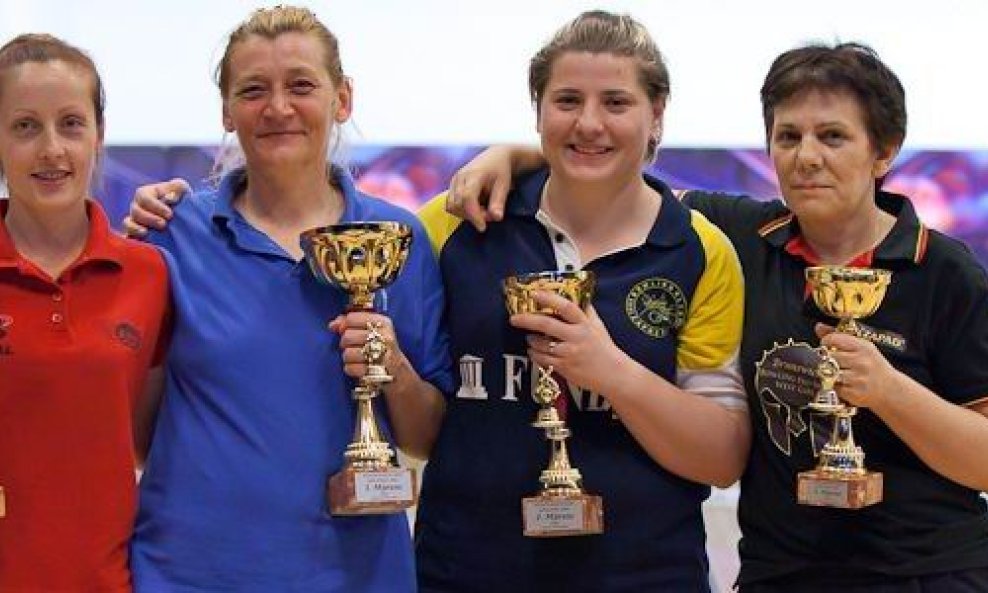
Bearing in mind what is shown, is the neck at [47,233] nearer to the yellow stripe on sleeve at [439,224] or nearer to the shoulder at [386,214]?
the shoulder at [386,214]

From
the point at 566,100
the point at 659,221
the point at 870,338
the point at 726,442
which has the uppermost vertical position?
the point at 566,100

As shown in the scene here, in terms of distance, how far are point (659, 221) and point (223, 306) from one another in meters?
0.63

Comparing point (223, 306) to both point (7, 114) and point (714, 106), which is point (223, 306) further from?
point (714, 106)

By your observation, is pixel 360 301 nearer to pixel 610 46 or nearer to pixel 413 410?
pixel 413 410

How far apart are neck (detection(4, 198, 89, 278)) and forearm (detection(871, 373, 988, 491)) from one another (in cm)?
108

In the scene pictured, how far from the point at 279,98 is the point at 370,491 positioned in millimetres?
537

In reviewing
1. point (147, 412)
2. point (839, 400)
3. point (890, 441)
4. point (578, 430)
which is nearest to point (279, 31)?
point (147, 412)

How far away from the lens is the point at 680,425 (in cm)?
190

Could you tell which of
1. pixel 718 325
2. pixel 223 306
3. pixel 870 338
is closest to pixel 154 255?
pixel 223 306

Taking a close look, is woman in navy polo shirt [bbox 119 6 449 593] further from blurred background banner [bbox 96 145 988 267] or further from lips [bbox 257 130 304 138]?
blurred background banner [bbox 96 145 988 267]

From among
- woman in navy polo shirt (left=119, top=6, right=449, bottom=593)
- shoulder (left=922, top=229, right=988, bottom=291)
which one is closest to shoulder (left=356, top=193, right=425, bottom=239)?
woman in navy polo shirt (left=119, top=6, right=449, bottom=593)

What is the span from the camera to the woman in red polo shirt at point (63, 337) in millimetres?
1747

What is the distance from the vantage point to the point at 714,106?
4766 millimetres

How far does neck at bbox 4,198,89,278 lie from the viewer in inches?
72.5
